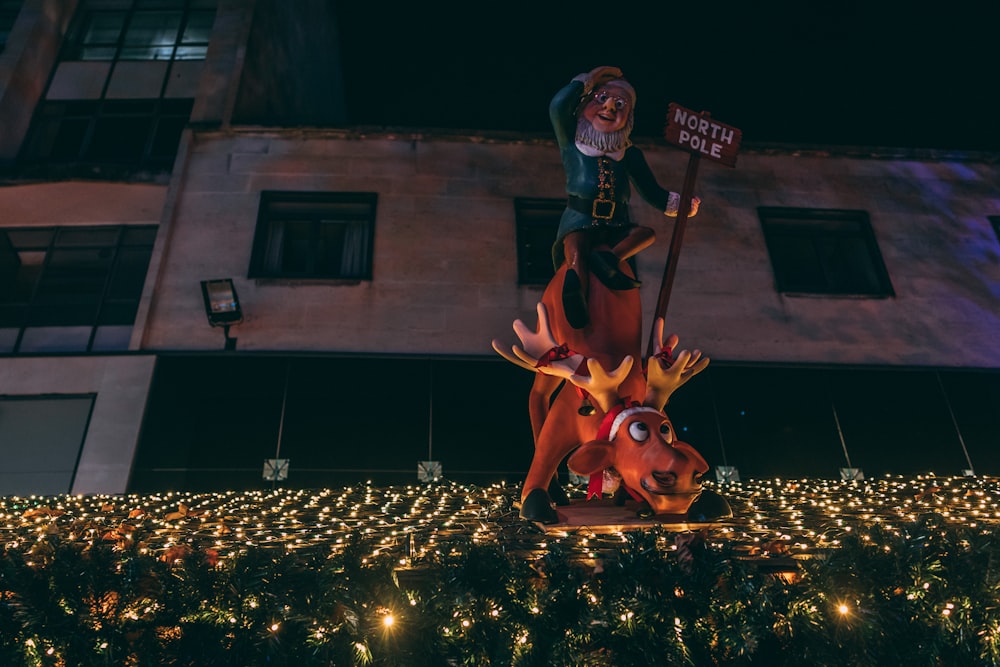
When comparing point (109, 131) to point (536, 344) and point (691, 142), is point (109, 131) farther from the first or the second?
point (691, 142)

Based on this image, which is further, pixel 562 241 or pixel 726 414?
pixel 726 414

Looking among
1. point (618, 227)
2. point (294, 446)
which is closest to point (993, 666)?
point (618, 227)

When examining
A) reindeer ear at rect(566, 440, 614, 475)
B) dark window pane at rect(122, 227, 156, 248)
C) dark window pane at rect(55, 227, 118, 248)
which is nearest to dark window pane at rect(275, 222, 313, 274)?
dark window pane at rect(122, 227, 156, 248)

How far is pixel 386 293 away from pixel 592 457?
647cm

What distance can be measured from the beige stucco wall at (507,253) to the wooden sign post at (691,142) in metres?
4.54

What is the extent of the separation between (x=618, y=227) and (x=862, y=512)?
10.6ft

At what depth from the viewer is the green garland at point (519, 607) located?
265 centimetres

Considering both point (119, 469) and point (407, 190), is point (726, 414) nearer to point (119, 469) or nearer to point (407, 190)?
point (407, 190)

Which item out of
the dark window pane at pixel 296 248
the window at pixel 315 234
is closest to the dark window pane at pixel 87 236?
the window at pixel 315 234

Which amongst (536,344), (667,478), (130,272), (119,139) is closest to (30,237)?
(130,272)

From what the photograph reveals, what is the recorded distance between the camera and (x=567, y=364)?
15.4 feet

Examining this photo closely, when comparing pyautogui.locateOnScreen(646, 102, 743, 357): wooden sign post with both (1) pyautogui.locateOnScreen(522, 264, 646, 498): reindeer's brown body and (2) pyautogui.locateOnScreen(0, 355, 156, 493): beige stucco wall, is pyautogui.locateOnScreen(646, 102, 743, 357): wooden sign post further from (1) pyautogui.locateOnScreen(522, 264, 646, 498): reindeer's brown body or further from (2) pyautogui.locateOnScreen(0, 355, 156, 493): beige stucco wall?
(2) pyautogui.locateOnScreen(0, 355, 156, 493): beige stucco wall

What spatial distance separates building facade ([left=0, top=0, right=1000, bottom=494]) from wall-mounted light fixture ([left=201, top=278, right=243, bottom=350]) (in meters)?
0.34

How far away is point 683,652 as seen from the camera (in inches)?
106
